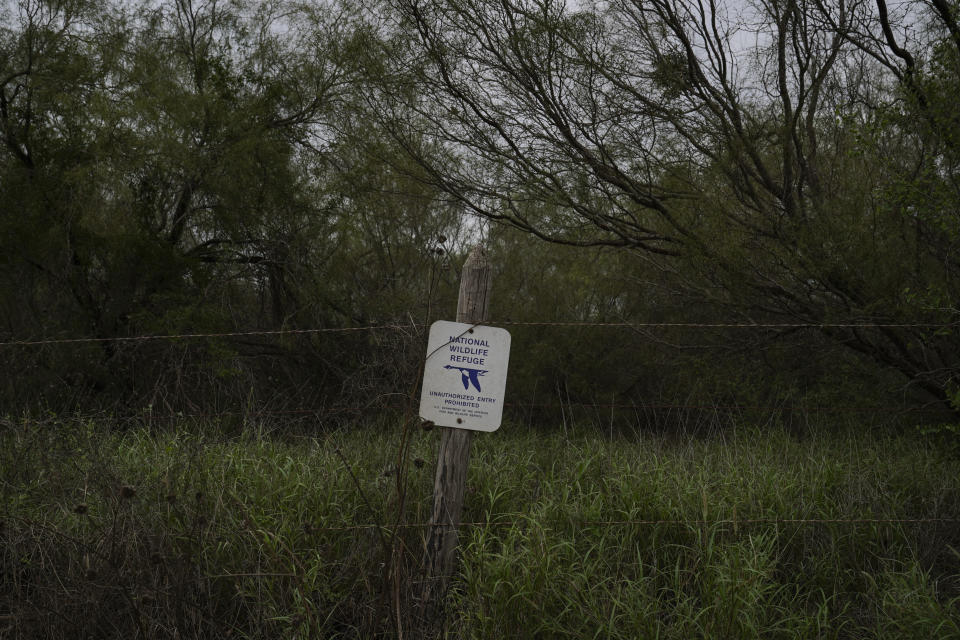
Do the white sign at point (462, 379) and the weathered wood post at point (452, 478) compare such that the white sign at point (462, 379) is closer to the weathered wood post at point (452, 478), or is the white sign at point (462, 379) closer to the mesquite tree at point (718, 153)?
the weathered wood post at point (452, 478)

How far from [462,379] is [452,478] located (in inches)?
17.3

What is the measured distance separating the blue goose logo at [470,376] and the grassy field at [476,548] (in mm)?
370

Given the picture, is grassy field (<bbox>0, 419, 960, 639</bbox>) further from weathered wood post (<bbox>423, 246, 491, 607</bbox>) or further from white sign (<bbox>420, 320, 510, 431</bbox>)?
white sign (<bbox>420, 320, 510, 431</bbox>)

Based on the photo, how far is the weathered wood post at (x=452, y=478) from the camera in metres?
3.11

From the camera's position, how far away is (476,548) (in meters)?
3.53

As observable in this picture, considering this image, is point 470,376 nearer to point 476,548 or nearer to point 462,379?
point 462,379

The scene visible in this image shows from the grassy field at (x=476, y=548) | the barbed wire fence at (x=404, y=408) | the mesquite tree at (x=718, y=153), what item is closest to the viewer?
the grassy field at (x=476, y=548)

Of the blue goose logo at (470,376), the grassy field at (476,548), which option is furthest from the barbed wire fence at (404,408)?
the blue goose logo at (470,376)

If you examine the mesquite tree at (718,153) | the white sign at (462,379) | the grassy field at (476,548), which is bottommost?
the grassy field at (476,548)

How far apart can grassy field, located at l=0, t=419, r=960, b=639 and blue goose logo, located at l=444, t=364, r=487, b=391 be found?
0.37 meters

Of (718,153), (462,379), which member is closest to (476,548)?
(462,379)

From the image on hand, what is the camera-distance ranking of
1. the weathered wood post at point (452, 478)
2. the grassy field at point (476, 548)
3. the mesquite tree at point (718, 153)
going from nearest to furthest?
the grassy field at point (476, 548), the weathered wood post at point (452, 478), the mesquite tree at point (718, 153)

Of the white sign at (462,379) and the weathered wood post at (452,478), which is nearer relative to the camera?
the white sign at (462,379)

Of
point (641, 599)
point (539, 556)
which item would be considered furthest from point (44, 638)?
point (641, 599)
